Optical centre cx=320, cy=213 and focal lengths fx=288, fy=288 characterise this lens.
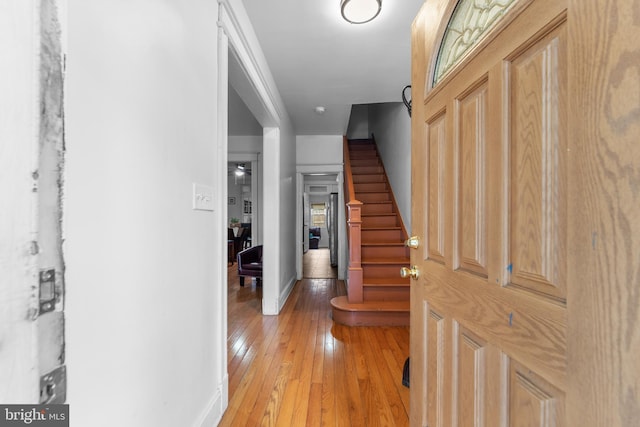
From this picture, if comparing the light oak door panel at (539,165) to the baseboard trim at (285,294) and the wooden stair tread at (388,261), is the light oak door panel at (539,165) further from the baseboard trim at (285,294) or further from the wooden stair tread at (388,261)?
the baseboard trim at (285,294)

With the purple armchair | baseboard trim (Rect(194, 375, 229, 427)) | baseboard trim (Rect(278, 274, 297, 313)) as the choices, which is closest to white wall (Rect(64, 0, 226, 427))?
baseboard trim (Rect(194, 375, 229, 427))

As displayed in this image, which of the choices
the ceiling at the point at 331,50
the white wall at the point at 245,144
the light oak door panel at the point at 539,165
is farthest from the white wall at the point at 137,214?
the white wall at the point at 245,144

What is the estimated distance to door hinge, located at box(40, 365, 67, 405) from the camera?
0.46 m

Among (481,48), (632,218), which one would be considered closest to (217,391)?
(632,218)

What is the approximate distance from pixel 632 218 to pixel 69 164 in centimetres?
110

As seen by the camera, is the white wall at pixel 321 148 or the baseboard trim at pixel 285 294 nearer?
the baseboard trim at pixel 285 294

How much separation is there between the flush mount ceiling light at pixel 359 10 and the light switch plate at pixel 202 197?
4.50 ft

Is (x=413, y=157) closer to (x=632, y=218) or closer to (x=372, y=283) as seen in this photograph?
(x=632, y=218)

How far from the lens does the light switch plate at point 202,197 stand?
1.30 meters

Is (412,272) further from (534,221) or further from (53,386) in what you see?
(53,386)

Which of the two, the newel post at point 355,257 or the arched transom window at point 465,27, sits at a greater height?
the arched transom window at point 465,27

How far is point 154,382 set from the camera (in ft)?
3.26

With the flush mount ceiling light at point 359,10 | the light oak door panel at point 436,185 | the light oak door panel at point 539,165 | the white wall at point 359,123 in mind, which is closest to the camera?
the light oak door panel at point 539,165

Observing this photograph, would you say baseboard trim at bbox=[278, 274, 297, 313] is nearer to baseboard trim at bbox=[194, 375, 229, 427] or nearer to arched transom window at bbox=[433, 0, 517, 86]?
baseboard trim at bbox=[194, 375, 229, 427]
